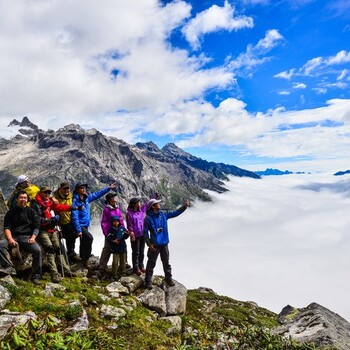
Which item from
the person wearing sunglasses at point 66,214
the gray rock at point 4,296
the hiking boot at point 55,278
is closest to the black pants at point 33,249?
the hiking boot at point 55,278

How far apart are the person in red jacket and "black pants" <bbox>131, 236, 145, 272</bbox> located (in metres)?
4.24

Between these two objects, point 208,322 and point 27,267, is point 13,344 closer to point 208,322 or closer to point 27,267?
point 27,267

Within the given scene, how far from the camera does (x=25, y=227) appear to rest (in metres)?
14.6

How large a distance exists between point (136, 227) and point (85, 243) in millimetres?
3266

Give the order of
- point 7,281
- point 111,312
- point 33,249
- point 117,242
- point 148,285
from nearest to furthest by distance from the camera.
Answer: point 7,281
point 111,312
point 33,249
point 148,285
point 117,242

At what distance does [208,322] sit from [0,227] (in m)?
13.0

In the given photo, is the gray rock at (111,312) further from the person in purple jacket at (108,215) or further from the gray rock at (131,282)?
the person in purple jacket at (108,215)

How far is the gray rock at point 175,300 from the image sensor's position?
17.0 meters

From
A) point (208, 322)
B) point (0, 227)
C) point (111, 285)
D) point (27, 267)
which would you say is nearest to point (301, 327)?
point (208, 322)

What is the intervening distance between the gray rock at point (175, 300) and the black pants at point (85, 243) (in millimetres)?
5325

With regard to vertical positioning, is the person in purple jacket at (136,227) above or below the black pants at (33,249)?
above

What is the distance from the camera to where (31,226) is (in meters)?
14.9

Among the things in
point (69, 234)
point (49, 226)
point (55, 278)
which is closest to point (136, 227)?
point (69, 234)

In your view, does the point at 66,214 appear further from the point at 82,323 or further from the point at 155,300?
the point at 82,323
